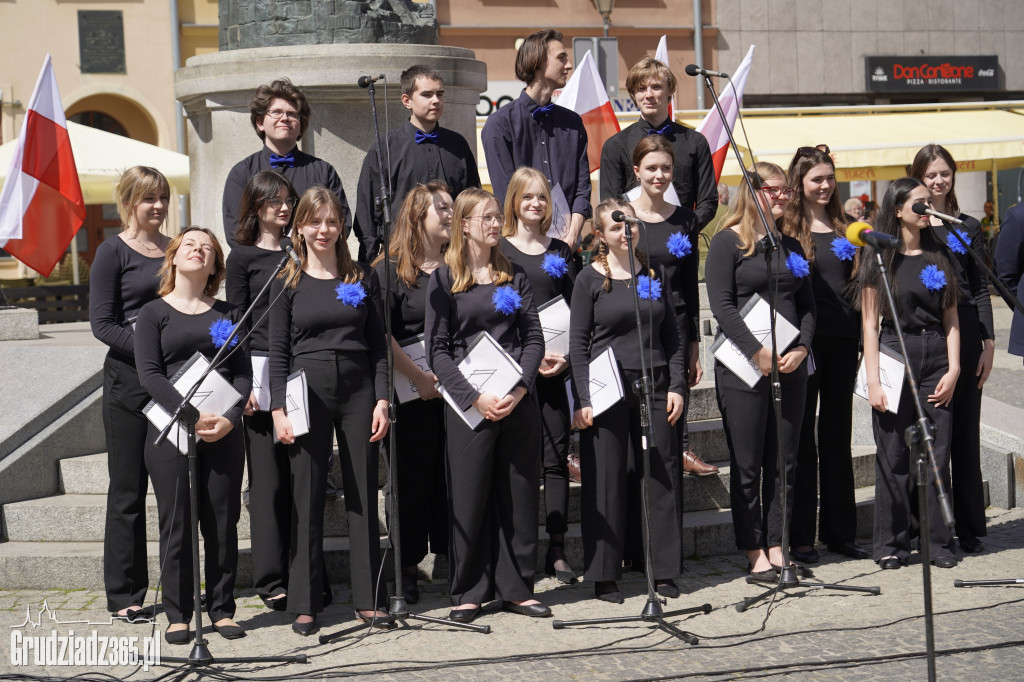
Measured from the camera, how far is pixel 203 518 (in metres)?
6.04

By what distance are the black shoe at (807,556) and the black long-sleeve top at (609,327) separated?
1.25 metres

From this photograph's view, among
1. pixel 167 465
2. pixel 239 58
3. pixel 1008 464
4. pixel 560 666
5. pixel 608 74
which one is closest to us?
pixel 560 666

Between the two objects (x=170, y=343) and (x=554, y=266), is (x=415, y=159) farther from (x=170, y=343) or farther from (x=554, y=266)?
(x=170, y=343)

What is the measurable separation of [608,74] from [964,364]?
6459mm

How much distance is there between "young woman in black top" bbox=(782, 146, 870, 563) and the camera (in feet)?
23.0

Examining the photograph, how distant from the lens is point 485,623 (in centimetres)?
609

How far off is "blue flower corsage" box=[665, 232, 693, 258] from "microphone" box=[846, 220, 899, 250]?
1.75 metres

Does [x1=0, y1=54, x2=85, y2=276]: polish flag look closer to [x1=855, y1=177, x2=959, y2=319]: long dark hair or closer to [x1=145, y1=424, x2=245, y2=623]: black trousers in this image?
[x1=145, y1=424, x2=245, y2=623]: black trousers

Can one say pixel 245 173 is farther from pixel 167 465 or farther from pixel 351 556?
pixel 351 556

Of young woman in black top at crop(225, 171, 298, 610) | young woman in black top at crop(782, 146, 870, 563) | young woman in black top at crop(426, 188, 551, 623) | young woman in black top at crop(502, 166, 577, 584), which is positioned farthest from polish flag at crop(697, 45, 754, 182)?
young woman in black top at crop(225, 171, 298, 610)

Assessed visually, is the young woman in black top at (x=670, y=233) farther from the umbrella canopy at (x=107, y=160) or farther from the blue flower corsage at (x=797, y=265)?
the umbrella canopy at (x=107, y=160)

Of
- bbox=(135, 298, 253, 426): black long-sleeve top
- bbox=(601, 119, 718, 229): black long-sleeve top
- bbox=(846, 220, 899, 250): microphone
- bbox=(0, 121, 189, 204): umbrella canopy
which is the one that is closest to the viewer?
bbox=(846, 220, 899, 250): microphone

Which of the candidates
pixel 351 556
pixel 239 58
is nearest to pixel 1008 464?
pixel 351 556

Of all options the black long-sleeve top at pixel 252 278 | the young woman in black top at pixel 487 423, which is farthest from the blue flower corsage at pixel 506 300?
the black long-sleeve top at pixel 252 278
